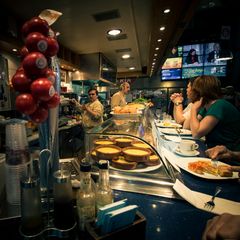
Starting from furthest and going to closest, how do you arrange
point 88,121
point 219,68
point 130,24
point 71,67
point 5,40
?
1. point 219,68
2. point 71,67
3. point 88,121
4. point 130,24
5. point 5,40

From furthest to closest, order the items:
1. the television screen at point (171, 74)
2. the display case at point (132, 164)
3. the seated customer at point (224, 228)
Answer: the television screen at point (171, 74) < the display case at point (132, 164) < the seated customer at point (224, 228)

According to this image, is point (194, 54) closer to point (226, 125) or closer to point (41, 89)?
point (226, 125)

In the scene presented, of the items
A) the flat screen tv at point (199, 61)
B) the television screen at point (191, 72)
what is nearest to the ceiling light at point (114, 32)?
the flat screen tv at point (199, 61)

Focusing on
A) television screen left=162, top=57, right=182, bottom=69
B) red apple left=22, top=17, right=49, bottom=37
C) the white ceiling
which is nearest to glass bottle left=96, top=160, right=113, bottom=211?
red apple left=22, top=17, right=49, bottom=37

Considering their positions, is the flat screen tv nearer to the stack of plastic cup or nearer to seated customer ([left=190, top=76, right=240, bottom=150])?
seated customer ([left=190, top=76, right=240, bottom=150])

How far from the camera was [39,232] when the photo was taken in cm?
64

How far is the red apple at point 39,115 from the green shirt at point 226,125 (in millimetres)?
1855

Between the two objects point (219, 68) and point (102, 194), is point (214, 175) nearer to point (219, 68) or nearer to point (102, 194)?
point (102, 194)

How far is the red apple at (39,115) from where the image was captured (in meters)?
0.71

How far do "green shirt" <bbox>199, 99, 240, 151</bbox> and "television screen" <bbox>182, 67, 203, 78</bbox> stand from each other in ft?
28.1

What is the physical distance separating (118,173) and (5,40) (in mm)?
2953

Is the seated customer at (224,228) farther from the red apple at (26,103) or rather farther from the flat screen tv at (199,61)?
the flat screen tv at (199,61)

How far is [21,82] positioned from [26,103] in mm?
85

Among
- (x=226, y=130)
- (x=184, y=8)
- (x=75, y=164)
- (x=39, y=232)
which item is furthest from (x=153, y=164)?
(x=184, y=8)
